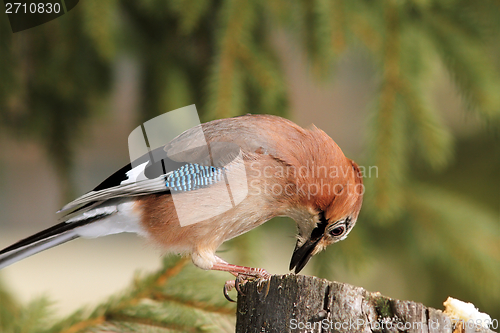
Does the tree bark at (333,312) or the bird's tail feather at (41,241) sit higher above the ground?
the bird's tail feather at (41,241)

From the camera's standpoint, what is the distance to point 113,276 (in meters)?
5.30

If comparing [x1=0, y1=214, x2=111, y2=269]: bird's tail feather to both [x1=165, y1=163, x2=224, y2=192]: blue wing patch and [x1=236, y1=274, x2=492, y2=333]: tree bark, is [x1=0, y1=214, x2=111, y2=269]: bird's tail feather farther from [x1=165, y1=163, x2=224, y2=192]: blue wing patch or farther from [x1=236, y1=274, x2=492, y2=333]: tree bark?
[x1=236, y1=274, x2=492, y2=333]: tree bark

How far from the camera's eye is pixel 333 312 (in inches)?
48.3

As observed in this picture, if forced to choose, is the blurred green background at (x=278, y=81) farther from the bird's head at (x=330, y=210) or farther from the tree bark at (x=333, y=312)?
the tree bark at (x=333, y=312)

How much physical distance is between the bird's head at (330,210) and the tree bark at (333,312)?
65 cm

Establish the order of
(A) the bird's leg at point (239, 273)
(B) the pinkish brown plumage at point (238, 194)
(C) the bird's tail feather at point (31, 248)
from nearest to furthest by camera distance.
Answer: (C) the bird's tail feather at point (31, 248) → (A) the bird's leg at point (239, 273) → (B) the pinkish brown plumage at point (238, 194)

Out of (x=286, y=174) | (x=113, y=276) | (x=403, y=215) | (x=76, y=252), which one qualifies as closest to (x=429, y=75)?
(x=403, y=215)

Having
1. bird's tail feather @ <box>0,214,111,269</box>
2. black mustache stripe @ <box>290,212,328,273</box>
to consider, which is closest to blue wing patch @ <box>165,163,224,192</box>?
bird's tail feather @ <box>0,214,111,269</box>

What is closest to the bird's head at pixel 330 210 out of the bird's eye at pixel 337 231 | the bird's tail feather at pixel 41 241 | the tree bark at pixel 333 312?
the bird's eye at pixel 337 231

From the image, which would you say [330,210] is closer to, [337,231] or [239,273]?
[337,231]

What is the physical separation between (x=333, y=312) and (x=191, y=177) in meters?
0.83

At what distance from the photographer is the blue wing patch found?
5.95 ft

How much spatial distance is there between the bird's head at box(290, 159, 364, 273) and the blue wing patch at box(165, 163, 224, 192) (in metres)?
0.39

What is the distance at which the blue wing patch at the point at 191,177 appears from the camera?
1814 mm
